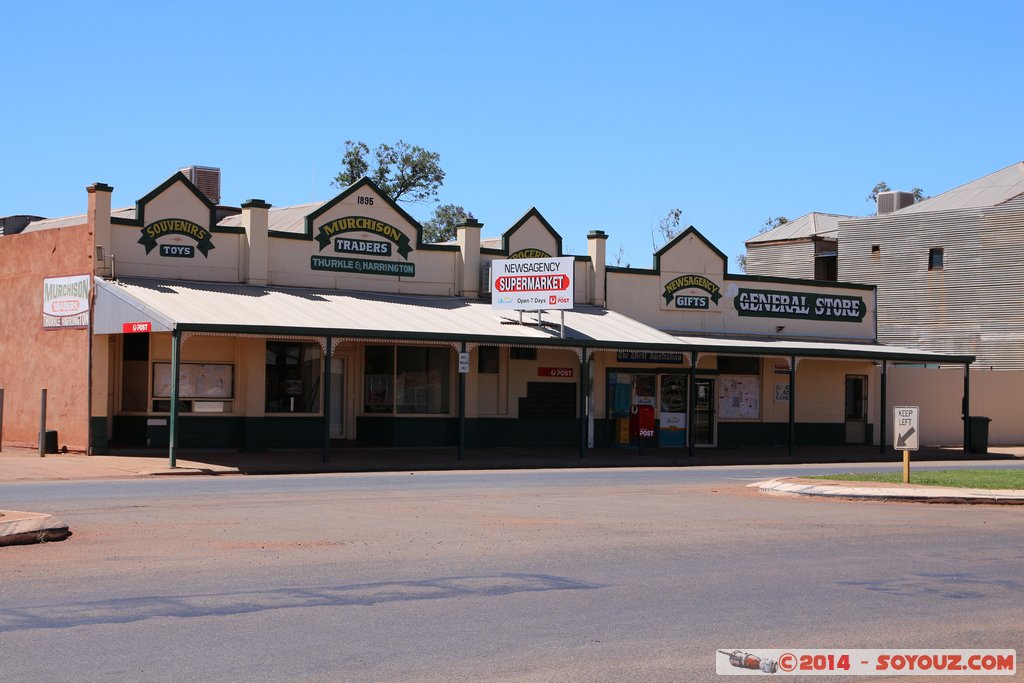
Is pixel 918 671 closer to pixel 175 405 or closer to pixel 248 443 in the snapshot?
pixel 175 405

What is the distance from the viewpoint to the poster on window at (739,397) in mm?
35312

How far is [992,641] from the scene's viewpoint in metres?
8.52

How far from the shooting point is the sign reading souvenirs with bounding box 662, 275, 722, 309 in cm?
3528

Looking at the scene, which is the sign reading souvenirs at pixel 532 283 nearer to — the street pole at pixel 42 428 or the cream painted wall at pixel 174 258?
the cream painted wall at pixel 174 258

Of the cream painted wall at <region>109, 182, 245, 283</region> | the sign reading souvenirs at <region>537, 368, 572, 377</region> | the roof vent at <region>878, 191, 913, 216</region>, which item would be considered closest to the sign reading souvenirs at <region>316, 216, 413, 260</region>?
the cream painted wall at <region>109, 182, 245, 283</region>

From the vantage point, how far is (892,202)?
2211 inches

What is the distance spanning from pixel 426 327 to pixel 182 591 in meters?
17.7

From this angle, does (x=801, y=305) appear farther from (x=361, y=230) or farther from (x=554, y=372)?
(x=361, y=230)

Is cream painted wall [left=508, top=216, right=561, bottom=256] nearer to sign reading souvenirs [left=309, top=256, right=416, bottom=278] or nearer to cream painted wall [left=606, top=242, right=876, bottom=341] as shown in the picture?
cream painted wall [left=606, top=242, right=876, bottom=341]

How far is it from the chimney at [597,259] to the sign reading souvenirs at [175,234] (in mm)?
10676

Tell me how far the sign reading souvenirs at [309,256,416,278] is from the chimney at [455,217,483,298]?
142 cm

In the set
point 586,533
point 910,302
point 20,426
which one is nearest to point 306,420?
point 20,426

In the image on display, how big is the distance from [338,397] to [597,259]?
26.9 feet

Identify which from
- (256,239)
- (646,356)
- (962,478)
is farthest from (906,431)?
(256,239)
